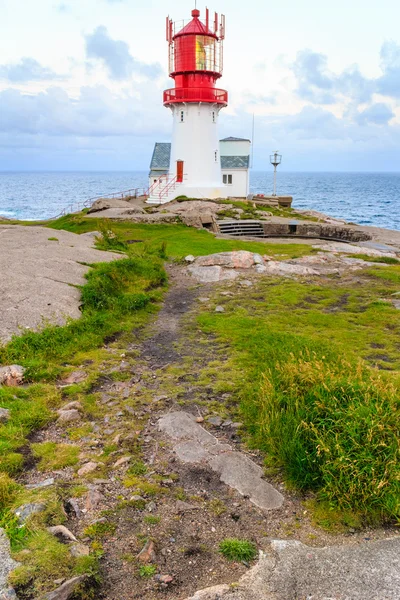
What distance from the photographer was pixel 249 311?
40.9 ft

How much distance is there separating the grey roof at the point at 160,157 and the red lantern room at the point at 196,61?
974 centimetres

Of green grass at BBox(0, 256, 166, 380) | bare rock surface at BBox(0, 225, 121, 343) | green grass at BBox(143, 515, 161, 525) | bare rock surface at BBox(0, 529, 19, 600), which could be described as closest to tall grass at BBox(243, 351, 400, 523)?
green grass at BBox(143, 515, 161, 525)

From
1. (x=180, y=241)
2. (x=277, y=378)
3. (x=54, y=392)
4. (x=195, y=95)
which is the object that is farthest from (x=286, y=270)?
(x=195, y=95)

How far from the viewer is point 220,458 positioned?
20.5 ft

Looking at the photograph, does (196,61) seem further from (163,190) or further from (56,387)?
(56,387)

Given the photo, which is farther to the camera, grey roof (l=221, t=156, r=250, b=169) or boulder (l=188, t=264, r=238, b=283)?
grey roof (l=221, t=156, r=250, b=169)

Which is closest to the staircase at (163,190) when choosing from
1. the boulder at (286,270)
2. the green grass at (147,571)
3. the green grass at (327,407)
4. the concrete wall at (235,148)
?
the concrete wall at (235,148)

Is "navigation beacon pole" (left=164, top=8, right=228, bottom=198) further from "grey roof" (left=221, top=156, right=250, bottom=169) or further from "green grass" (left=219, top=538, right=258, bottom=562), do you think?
"green grass" (left=219, top=538, right=258, bottom=562)

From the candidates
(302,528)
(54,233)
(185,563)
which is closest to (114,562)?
(185,563)

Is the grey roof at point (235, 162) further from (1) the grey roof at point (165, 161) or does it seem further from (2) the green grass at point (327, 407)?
(2) the green grass at point (327, 407)

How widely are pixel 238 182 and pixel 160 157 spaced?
9562mm

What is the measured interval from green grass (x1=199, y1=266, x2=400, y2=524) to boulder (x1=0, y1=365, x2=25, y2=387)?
3725 millimetres

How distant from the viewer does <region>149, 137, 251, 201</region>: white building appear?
49.0 metres

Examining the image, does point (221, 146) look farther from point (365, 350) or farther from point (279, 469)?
point (279, 469)
